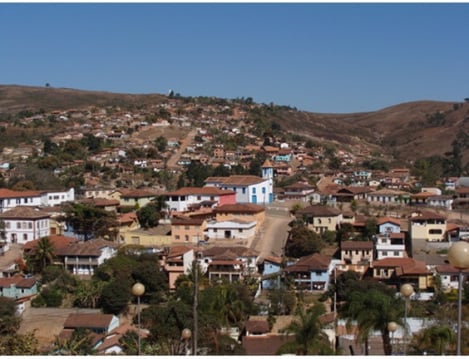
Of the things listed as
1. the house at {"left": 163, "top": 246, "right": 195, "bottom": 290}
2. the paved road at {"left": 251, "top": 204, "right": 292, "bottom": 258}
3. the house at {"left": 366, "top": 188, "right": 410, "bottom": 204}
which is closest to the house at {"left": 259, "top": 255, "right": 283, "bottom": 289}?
the paved road at {"left": 251, "top": 204, "right": 292, "bottom": 258}

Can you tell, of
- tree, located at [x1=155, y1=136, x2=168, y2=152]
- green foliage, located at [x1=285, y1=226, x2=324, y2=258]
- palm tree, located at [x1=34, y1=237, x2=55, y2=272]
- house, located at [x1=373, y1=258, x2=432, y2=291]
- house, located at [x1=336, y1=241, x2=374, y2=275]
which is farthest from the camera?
tree, located at [x1=155, y1=136, x2=168, y2=152]

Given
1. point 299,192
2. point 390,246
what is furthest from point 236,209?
point 299,192

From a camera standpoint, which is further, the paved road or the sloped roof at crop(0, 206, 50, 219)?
the sloped roof at crop(0, 206, 50, 219)

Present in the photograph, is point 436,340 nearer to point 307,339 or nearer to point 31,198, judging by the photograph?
point 307,339

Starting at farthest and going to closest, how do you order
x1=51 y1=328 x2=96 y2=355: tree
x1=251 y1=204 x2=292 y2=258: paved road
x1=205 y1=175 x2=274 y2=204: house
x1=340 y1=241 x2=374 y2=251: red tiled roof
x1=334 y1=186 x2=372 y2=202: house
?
x1=334 y1=186 x2=372 y2=202: house, x1=205 y1=175 x2=274 y2=204: house, x1=251 y1=204 x2=292 y2=258: paved road, x1=340 y1=241 x2=374 y2=251: red tiled roof, x1=51 y1=328 x2=96 y2=355: tree

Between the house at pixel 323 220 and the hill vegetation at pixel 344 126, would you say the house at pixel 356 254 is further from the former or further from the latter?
the hill vegetation at pixel 344 126

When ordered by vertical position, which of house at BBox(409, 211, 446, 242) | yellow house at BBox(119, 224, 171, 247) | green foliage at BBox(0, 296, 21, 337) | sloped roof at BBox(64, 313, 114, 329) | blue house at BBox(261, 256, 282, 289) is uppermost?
house at BBox(409, 211, 446, 242)

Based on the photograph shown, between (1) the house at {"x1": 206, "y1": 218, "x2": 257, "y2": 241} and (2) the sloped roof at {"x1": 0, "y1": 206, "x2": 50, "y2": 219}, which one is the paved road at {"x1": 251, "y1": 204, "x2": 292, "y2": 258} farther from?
(2) the sloped roof at {"x1": 0, "y1": 206, "x2": 50, "y2": 219}
